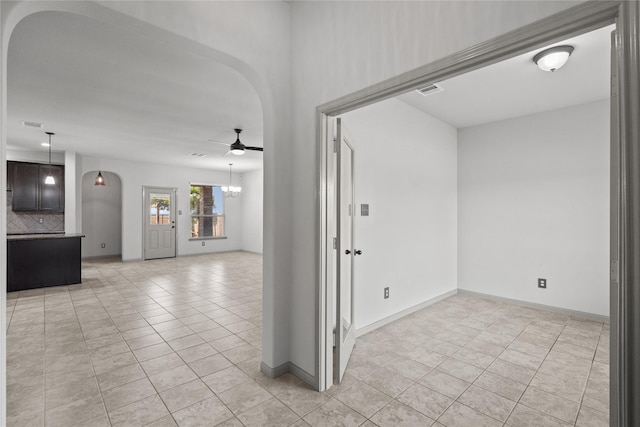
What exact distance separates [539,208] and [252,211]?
7.85 meters

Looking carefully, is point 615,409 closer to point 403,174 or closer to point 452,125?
point 403,174

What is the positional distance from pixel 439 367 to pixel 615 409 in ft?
5.37

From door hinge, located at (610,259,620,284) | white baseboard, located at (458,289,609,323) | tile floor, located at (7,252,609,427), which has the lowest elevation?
tile floor, located at (7,252,609,427)

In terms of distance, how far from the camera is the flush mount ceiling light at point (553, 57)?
262 centimetres

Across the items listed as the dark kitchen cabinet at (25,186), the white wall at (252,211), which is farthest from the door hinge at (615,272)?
the dark kitchen cabinet at (25,186)

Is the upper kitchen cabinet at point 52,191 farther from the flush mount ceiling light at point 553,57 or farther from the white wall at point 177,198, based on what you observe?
the flush mount ceiling light at point 553,57

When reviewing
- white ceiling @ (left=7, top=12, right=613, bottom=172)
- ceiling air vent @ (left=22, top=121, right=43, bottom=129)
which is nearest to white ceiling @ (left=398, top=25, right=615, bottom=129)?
white ceiling @ (left=7, top=12, right=613, bottom=172)

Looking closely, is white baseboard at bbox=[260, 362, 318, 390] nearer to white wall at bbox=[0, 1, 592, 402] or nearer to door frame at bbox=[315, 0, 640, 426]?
white wall at bbox=[0, 1, 592, 402]

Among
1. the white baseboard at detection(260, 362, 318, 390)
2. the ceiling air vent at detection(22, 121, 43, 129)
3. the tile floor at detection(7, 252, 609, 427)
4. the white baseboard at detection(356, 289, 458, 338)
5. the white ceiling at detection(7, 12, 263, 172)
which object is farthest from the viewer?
the ceiling air vent at detection(22, 121, 43, 129)

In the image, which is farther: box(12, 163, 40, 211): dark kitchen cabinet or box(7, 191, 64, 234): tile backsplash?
box(7, 191, 64, 234): tile backsplash

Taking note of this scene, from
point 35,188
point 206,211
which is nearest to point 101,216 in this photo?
point 35,188

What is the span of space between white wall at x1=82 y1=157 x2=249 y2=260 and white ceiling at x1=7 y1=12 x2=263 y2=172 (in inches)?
72.0

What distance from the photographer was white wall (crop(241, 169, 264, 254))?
31.6ft

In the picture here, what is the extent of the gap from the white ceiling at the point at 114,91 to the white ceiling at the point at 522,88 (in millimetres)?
2428
